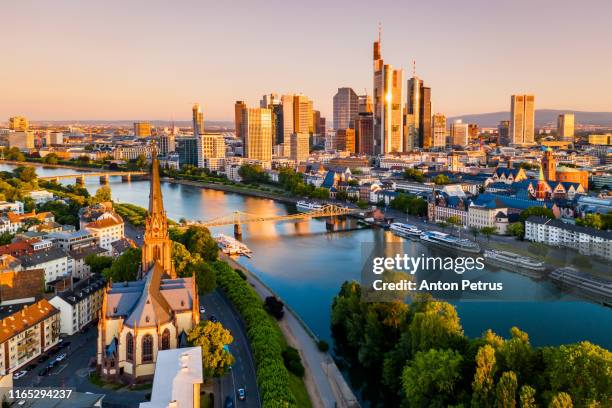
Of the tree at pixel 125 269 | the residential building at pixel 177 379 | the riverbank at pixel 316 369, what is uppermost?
the tree at pixel 125 269

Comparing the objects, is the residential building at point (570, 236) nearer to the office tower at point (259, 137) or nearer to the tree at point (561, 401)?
the tree at point (561, 401)

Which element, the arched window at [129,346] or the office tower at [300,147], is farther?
the office tower at [300,147]

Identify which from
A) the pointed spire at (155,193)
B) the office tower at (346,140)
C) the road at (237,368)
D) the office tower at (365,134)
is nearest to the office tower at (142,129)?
the office tower at (346,140)

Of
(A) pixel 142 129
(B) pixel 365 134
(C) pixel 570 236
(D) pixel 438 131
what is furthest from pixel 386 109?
(A) pixel 142 129

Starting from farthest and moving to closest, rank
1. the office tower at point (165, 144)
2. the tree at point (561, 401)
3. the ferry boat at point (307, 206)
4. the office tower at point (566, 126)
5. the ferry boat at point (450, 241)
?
the office tower at point (566, 126), the office tower at point (165, 144), the ferry boat at point (307, 206), the ferry boat at point (450, 241), the tree at point (561, 401)

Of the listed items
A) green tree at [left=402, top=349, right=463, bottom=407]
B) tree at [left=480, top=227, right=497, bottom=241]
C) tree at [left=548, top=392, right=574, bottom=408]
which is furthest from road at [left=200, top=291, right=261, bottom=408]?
tree at [left=480, top=227, right=497, bottom=241]

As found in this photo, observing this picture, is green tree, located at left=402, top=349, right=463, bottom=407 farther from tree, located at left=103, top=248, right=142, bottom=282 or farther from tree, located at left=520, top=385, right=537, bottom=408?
tree, located at left=103, top=248, right=142, bottom=282
